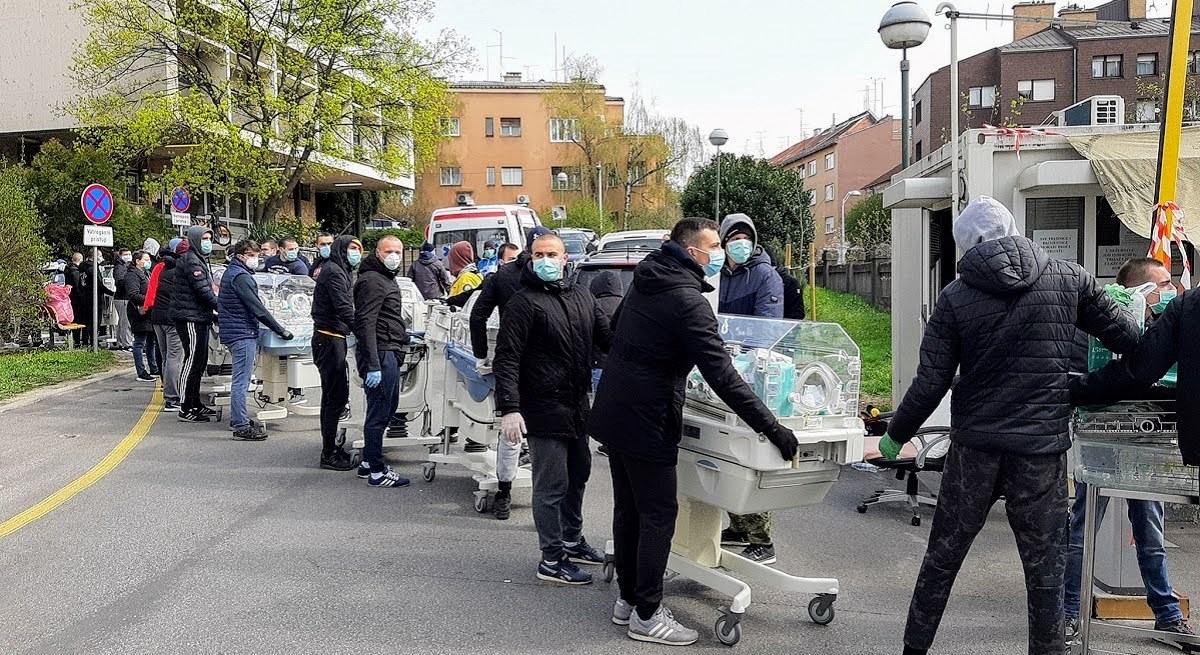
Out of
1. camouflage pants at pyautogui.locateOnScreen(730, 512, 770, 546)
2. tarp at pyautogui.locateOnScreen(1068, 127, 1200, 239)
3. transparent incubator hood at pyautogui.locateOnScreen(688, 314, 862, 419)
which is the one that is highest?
tarp at pyautogui.locateOnScreen(1068, 127, 1200, 239)

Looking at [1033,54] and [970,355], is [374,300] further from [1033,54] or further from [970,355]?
[1033,54]

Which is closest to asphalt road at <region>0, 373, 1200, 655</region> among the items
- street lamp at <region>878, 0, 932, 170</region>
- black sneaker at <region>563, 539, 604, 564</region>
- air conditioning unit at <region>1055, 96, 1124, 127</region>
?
black sneaker at <region>563, 539, 604, 564</region>

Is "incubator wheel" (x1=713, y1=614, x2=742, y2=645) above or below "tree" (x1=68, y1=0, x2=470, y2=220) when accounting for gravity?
below

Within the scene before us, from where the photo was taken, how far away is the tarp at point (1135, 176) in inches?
346

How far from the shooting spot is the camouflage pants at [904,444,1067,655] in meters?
4.03

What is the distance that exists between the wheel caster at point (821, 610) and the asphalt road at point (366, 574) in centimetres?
5

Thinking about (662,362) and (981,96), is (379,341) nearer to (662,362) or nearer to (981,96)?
(662,362)

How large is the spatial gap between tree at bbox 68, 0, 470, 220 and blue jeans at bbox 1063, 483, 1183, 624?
83.1ft

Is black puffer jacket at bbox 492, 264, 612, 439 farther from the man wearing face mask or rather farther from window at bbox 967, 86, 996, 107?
window at bbox 967, 86, 996, 107

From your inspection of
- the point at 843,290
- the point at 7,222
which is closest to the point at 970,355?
the point at 7,222

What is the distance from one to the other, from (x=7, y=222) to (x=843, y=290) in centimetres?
2404

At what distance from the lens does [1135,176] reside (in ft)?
29.6

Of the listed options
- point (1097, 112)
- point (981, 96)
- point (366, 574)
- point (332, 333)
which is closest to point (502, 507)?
point (366, 574)

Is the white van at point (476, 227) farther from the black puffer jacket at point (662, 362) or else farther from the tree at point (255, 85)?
the black puffer jacket at point (662, 362)
